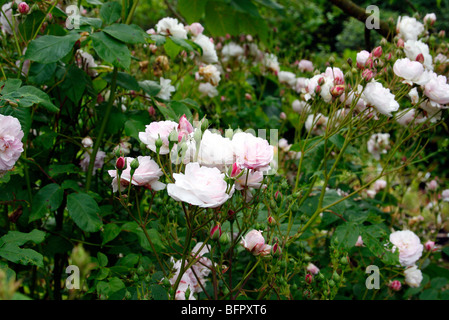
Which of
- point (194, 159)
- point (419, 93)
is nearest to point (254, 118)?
point (419, 93)

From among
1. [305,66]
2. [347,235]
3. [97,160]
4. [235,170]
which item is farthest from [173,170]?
[305,66]

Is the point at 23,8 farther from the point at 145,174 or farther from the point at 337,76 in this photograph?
the point at 337,76

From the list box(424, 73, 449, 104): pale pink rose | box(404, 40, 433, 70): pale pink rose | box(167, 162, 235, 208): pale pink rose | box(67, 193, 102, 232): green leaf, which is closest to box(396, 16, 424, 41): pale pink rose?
box(404, 40, 433, 70): pale pink rose

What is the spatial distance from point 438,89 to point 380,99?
22 cm

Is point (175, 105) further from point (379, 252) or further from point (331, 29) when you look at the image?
point (331, 29)

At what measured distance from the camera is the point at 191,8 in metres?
1.88

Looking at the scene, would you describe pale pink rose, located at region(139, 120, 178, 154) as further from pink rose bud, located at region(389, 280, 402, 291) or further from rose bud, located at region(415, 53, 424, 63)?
pink rose bud, located at region(389, 280, 402, 291)

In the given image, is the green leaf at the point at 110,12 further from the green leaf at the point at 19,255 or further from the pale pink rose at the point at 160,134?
the green leaf at the point at 19,255

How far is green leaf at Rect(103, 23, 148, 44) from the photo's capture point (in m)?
1.14

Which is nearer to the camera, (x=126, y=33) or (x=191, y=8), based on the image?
(x=126, y=33)

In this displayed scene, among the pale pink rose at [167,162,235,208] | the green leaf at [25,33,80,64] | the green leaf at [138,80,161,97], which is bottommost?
the pale pink rose at [167,162,235,208]

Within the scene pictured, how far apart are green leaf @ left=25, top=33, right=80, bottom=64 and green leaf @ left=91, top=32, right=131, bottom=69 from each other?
60mm

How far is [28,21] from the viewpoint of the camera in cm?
128
